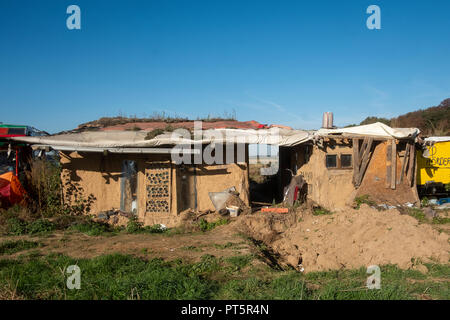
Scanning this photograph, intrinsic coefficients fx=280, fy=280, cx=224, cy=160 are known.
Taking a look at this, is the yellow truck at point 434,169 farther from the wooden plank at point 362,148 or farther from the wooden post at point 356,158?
the wooden post at point 356,158

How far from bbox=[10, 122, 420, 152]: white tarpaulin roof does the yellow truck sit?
202 centimetres

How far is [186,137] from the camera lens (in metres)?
8.53

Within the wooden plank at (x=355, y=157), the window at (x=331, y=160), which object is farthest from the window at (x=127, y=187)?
the wooden plank at (x=355, y=157)

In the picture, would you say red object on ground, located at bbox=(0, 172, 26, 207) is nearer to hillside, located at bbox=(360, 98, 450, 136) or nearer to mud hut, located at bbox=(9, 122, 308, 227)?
mud hut, located at bbox=(9, 122, 308, 227)

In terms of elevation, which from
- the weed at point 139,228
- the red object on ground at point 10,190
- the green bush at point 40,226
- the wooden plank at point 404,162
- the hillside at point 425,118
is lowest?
the weed at point 139,228

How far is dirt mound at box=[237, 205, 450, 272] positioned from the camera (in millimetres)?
5449

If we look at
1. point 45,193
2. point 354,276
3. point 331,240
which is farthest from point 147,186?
point 354,276

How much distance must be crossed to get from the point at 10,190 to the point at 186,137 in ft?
17.5

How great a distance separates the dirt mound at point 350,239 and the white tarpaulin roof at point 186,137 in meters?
2.47

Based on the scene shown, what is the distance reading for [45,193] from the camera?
873cm

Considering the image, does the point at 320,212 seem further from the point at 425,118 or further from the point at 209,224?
the point at 425,118

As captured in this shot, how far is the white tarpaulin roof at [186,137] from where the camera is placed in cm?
815

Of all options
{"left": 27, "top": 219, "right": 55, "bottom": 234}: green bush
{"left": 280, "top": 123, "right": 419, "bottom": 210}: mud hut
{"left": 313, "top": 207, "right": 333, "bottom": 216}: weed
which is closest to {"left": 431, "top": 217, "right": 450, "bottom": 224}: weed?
{"left": 280, "top": 123, "right": 419, "bottom": 210}: mud hut
